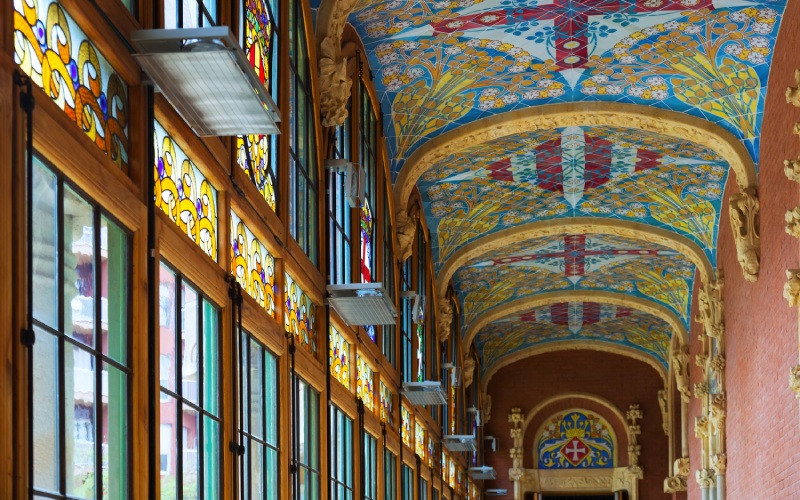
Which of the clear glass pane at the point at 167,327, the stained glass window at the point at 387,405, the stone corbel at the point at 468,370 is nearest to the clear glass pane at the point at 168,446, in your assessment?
the clear glass pane at the point at 167,327

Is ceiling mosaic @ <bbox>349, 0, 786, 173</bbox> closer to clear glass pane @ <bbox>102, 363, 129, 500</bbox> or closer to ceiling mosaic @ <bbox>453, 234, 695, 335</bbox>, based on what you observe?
ceiling mosaic @ <bbox>453, 234, 695, 335</bbox>

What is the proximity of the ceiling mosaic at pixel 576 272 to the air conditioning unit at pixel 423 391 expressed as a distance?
6645 mm

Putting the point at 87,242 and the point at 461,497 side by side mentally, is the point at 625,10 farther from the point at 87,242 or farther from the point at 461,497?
the point at 461,497

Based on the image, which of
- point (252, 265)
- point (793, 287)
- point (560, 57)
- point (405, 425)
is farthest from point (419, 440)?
point (252, 265)

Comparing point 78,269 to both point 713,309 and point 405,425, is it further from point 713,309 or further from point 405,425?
point 713,309

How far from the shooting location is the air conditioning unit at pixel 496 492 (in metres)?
35.2

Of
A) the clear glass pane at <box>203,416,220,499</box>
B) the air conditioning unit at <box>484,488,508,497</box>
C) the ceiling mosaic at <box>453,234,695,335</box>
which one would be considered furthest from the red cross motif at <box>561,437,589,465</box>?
the clear glass pane at <box>203,416,220,499</box>

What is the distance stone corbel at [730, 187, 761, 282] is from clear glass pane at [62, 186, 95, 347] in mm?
11802

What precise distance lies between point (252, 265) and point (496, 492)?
87.5ft

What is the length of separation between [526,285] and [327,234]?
15319 mm

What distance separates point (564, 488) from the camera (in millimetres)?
35500

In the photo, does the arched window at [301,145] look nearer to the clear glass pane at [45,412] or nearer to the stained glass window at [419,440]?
the clear glass pane at [45,412]

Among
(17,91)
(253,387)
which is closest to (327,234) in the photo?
(253,387)

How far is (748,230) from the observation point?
54.2 ft
